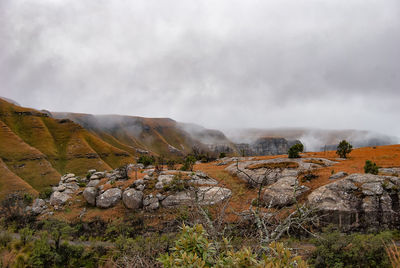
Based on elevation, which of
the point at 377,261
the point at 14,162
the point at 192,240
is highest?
the point at 192,240

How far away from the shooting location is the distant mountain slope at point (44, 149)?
251 ft

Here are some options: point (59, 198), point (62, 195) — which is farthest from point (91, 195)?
point (62, 195)

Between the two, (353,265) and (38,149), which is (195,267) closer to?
(353,265)

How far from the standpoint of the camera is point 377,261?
10398 mm

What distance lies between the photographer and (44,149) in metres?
93.8

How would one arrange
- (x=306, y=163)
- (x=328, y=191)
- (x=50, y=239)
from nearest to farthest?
(x=50, y=239) < (x=328, y=191) < (x=306, y=163)

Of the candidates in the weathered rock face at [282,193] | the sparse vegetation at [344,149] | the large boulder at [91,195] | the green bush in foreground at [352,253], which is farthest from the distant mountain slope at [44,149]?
the green bush in foreground at [352,253]

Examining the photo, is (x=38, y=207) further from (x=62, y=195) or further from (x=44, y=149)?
(x=44, y=149)

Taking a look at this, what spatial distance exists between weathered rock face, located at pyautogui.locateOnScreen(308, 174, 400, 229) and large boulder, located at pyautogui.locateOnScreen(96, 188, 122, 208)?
2067cm

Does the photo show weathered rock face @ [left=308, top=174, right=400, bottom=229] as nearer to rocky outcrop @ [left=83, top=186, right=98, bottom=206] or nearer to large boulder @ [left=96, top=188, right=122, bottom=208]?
large boulder @ [left=96, top=188, right=122, bottom=208]

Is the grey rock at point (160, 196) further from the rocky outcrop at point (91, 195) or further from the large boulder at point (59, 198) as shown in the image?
the large boulder at point (59, 198)

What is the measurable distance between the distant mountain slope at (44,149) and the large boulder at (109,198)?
160 ft

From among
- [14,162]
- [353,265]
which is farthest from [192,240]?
[14,162]

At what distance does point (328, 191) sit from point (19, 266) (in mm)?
24515
